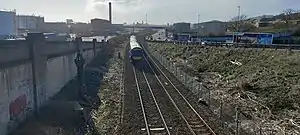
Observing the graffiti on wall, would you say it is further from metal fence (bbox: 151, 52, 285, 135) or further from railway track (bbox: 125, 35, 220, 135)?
metal fence (bbox: 151, 52, 285, 135)

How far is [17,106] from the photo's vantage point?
20250 mm

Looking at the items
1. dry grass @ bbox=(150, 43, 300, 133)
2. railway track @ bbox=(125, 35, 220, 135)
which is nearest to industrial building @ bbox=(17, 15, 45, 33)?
dry grass @ bbox=(150, 43, 300, 133)

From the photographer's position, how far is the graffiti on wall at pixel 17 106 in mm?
19264

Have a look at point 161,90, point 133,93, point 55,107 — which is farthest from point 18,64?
point 161,90

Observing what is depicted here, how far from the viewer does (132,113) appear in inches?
861

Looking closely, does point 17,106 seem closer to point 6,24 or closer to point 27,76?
point 27,76

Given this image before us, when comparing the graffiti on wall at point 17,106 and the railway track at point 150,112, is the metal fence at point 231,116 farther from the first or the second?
the graffiti on wall at point 17,106

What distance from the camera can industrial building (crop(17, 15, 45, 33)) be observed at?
317 feet

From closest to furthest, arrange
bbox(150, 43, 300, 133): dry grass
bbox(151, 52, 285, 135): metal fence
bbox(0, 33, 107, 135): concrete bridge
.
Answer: bbox(151, 52, 285, 135): metal fence → bbox(0, 33, 107, 135): concrete bridge → bbox(150, 43, 300, 133): dry grass

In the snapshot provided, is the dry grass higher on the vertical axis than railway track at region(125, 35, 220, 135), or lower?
higher

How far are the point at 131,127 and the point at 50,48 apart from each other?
48.0 feet

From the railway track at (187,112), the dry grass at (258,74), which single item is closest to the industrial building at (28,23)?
the dry grass at (258,74)

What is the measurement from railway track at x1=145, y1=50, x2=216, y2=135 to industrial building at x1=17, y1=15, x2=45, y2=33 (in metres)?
69.8

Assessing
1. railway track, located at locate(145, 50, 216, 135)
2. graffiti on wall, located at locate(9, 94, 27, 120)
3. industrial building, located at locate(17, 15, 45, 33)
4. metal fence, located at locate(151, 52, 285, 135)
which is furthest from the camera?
industrial building, located at locate(17, 15, 45, 33)
